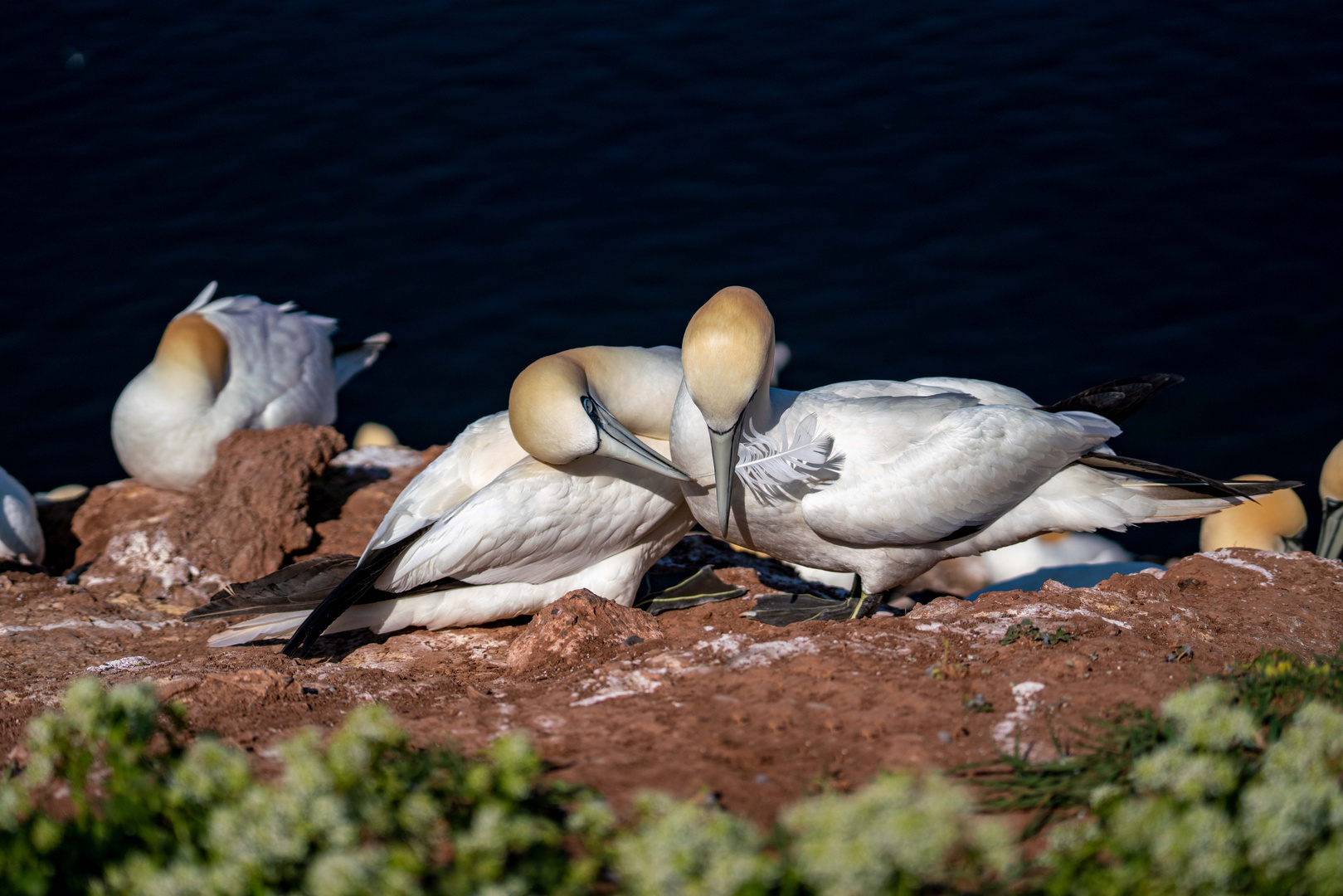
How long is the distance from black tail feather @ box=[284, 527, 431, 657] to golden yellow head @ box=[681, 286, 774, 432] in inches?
61.8

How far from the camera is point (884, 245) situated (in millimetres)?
10031

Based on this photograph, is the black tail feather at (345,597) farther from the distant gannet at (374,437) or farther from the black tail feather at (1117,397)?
the distant gannet at (374,437)

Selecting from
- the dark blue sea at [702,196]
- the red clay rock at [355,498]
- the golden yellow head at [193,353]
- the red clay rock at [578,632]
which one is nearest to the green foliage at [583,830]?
the red clay rock at [578,632]

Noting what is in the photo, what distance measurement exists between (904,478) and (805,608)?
0.92 m

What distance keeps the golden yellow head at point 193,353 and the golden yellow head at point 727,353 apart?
13.3ft

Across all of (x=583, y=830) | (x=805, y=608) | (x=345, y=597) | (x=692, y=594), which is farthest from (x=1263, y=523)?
(x=583, y=830)

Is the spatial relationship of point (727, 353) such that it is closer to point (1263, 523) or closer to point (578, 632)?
point (578, 632)

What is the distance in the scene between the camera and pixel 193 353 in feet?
22.6

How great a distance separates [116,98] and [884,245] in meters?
8.47

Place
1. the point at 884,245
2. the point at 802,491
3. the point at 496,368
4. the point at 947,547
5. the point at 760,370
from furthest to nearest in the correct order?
1. the point at 884,245
2. the point at 496,368
3. the point at 947,547
4. the point at 802,491
5. the point at 760,370

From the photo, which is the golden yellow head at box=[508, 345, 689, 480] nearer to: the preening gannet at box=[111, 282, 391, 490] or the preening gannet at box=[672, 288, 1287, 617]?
the preening gannet at box=[672, 288, 1287, 617]

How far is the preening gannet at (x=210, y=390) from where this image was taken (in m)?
6.85

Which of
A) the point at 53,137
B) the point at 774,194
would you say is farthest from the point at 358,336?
the point at 53,137

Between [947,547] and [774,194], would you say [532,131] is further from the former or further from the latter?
[947,547]
